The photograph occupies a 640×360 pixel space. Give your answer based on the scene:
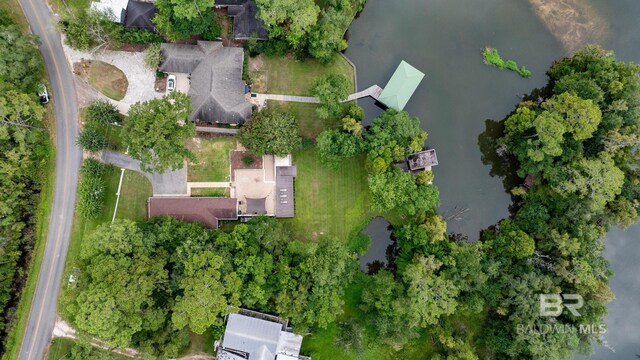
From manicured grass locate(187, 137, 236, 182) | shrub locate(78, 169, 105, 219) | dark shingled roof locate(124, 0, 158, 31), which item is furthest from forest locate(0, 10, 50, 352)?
manicured grass locate(187, 137, 236, 182)

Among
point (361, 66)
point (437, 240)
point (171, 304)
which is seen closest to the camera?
point (171, 304)

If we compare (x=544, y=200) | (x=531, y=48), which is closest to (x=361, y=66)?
(x=531, y=48)

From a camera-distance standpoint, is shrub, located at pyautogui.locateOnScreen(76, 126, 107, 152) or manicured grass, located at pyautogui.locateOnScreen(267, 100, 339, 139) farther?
manicured grass, located at pyautogui.locateOnScreen(267, 100, 339, 139)

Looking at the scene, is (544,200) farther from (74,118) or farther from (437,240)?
(74,118)

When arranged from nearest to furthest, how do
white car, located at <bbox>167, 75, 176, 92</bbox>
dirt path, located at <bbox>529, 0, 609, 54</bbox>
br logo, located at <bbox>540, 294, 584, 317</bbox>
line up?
1. br logo, located at <bbox>540, 294, 584, 317</bbox>
2. white car, located at <bbox>167, 75, 176, 92</bbox>
3. dirt path, located at <bbox>529, 0, 609, 54</bbox>

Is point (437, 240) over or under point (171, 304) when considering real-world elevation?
over

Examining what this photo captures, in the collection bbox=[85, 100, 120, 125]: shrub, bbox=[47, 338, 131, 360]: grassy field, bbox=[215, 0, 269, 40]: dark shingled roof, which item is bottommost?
bbox=[47, 338, 131, 360]: grassy field

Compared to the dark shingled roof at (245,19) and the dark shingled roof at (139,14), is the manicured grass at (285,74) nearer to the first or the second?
the dark shingled roof at (245,19)

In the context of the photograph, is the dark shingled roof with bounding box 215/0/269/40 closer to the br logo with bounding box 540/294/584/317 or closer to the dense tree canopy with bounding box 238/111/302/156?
the dense tree canopy with bounding box 238/111/302/156
